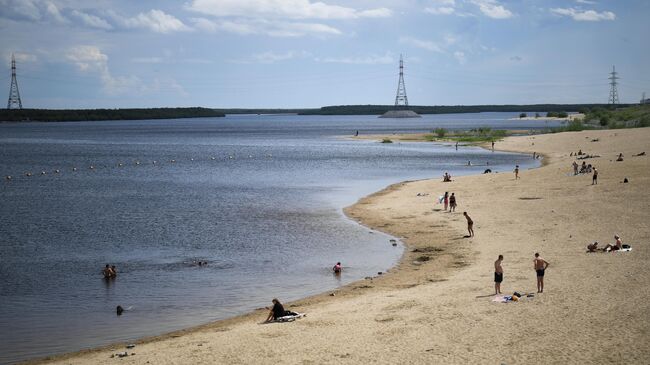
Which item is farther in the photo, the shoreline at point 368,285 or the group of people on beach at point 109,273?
the group of people on beach at point 109,273

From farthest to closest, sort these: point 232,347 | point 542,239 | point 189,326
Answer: point 542,239, point 189,326, point 232,347

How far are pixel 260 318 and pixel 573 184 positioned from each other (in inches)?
1380

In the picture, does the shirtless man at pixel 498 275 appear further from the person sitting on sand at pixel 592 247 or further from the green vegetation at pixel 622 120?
the green vegetation at pixel 622 120

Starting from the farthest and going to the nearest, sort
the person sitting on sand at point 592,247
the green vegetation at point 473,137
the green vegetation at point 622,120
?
the green vegetation at point 473,137, the green vegetation at point 622,120, the person sitting on sand at point 592,247

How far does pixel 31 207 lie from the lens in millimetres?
55469

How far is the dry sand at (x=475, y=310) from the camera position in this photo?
19438 millimetres

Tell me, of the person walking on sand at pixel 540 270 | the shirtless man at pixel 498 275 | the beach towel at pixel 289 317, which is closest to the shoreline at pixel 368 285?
the beach towel at pixel 289 317

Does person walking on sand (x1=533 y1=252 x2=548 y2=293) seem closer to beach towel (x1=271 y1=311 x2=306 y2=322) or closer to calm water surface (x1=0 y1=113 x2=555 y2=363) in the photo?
beach towel (x1=271 y1=311 x2=306 y2=322)

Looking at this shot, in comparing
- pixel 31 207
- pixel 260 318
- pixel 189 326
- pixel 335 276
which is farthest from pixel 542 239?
pixel 31 207

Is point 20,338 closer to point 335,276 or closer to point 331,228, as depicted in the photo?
point 335,276

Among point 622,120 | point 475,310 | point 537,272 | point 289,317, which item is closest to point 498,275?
point 537,272

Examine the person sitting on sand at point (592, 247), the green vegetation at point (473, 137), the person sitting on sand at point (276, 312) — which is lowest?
the person sitting on sand at point (276, 312)

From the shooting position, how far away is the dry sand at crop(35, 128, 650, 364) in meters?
19.4

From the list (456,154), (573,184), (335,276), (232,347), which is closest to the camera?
(232,347)
